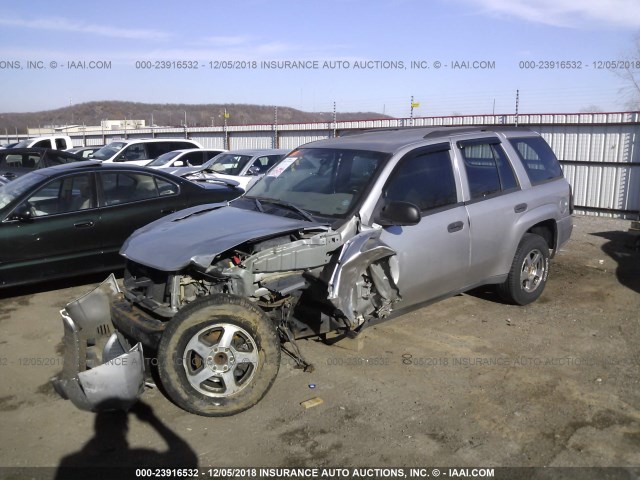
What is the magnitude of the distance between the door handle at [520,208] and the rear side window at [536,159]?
416mm

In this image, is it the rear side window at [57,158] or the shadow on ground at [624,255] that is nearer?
the shadow on ground at [624,255]

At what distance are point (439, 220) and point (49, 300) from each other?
181 inches

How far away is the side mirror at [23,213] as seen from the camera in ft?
20.3

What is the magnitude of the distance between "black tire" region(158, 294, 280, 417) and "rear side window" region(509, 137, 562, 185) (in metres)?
3.60

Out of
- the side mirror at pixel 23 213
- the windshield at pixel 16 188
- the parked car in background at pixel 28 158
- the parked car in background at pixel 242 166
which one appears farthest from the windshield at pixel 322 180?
the parked car in background at pixel 28 158

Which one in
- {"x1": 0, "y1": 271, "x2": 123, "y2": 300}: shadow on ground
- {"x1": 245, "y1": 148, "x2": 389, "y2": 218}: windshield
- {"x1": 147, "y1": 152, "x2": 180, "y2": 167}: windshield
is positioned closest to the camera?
{"x1": 245, "y1": 148, "x2": 389, "y2": 218}: windshield

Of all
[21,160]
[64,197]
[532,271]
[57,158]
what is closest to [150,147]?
[57,158]

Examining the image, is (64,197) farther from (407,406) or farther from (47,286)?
(407,406)

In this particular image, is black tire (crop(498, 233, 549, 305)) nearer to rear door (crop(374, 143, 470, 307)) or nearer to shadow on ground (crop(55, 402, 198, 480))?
rear door (crop(374, 143, 470, 307))

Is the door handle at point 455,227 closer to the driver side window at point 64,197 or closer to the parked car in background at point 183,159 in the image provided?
the driver side window at point 64,197

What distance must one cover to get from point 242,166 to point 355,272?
8.92 metres

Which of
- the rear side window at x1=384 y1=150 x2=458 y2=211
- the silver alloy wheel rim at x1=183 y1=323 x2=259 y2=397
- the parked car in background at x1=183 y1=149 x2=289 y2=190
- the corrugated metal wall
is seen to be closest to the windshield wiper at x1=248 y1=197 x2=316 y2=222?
the rear side window at x1=384 y1=150 x2=458 y2=211

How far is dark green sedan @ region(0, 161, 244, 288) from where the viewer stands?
6.15m

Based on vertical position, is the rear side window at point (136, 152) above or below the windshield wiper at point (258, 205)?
above
